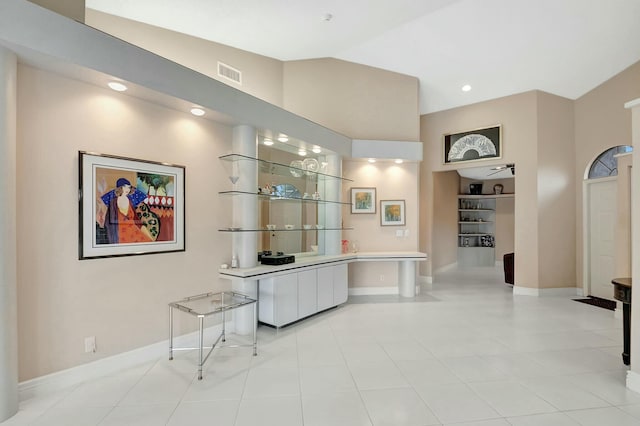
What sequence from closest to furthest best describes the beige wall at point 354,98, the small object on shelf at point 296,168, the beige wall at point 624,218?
the beige wall at point 624,218
the small object on shelf at point 296,168
the beige wall at point 354,98

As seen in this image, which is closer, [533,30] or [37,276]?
[37,276]

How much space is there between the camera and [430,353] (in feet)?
11.1

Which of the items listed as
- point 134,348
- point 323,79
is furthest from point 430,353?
point 323,79

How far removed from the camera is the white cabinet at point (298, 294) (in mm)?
4043

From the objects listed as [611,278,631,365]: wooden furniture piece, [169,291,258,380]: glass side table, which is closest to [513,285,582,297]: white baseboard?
[611,278,631,365]: wooden furniture piece

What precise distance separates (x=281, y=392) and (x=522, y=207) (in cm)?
594

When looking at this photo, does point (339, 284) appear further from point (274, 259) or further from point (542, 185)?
point (542, 185)

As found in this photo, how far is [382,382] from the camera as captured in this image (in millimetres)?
2770

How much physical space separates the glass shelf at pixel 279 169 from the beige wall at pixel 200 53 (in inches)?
56.5

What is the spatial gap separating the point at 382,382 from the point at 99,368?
8.52ft

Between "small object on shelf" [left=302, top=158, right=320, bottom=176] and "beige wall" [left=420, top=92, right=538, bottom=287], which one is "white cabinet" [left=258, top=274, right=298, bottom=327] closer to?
"small object on shelf" [left=302, top=158, right=320, bottom=176]

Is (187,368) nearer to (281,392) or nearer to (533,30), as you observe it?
(281,392)

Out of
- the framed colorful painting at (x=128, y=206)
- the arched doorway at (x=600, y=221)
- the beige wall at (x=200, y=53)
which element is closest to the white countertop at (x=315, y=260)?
the framed colorful painting at (x=128, y=206)

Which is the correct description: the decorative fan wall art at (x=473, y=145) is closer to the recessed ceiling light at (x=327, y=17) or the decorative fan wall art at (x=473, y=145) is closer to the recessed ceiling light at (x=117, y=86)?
the recessed ceiling light at (x=327, y=17)
